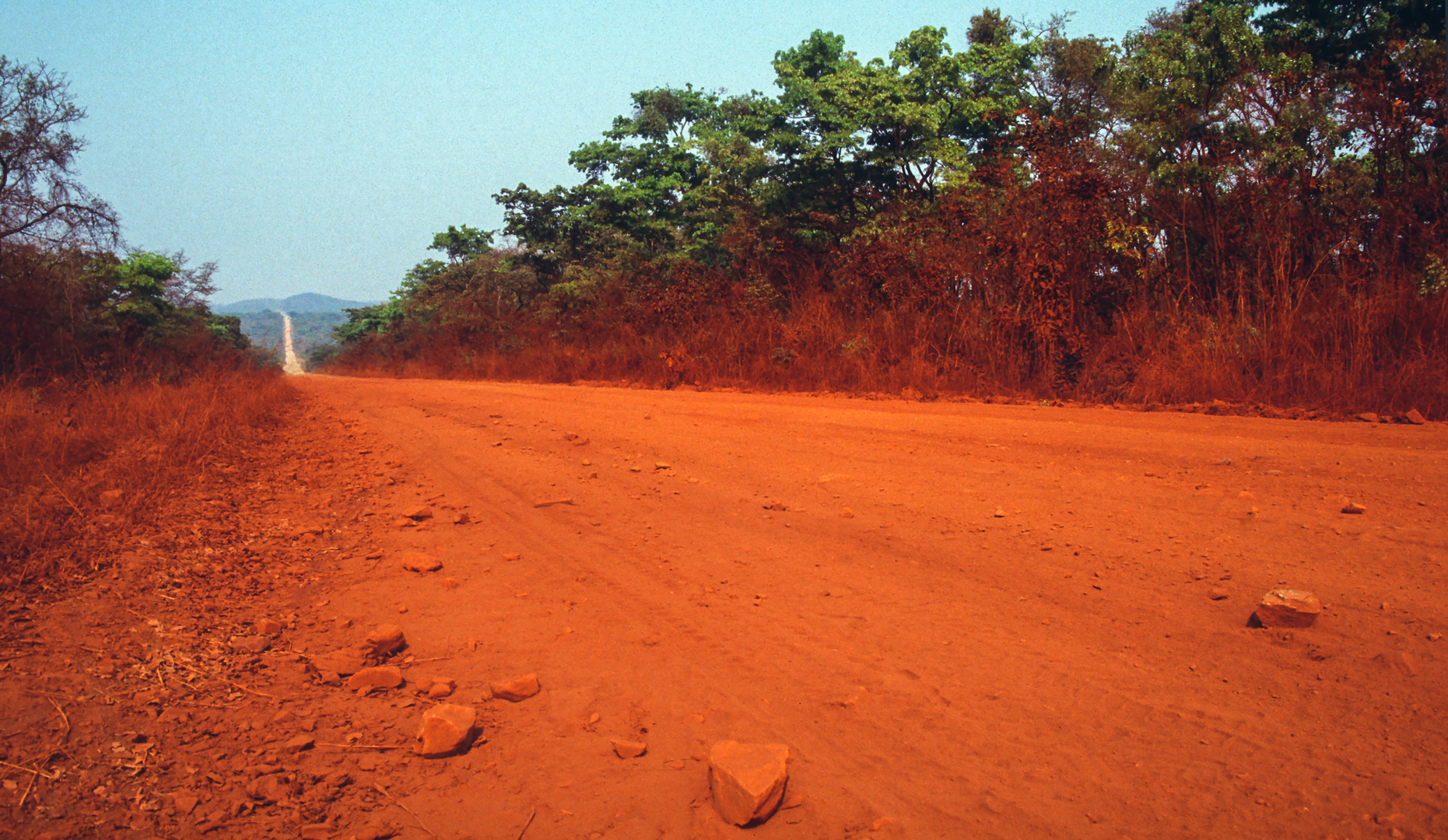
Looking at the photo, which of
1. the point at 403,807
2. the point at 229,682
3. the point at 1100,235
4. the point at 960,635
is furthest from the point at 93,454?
the point at 1100,235

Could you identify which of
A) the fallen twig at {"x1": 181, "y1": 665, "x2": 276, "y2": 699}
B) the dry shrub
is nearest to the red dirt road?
the fallen twig at {"x1": 181, "y1": 665, "x2": 276, "y2": 699}

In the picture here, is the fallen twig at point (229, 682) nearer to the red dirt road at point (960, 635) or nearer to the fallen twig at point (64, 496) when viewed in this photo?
the red dirt road at point (960, 635)

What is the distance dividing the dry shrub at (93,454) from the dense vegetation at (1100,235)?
6786 millimetres

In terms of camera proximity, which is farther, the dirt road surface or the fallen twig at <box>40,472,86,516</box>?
the dirt road surface

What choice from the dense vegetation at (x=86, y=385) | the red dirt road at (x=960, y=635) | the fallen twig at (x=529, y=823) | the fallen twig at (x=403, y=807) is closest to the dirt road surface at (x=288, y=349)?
the dense vegetation at (x=86, y=385)

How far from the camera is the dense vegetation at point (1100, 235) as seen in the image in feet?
23.6

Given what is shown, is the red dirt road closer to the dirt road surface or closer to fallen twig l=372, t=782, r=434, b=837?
fallen twig l=372, t=782, r=434, b=837

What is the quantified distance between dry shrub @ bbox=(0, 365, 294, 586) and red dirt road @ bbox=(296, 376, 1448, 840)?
130cm

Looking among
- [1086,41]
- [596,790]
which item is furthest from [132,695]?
[1086,41]

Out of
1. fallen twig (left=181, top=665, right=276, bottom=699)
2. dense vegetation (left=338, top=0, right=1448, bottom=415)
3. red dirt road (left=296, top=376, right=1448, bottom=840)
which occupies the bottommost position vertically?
fallen twig (left=181, top=665, right=276, bottom=699)

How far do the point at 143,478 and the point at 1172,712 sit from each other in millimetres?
Result: 5645

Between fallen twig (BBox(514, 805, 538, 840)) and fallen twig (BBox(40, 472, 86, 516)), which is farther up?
fallen twig (BBox(40, 472, 86, 516))

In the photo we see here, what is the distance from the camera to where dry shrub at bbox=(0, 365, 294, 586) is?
3539mm

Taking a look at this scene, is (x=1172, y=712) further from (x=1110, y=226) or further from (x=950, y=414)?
(x=1110, y=226)
